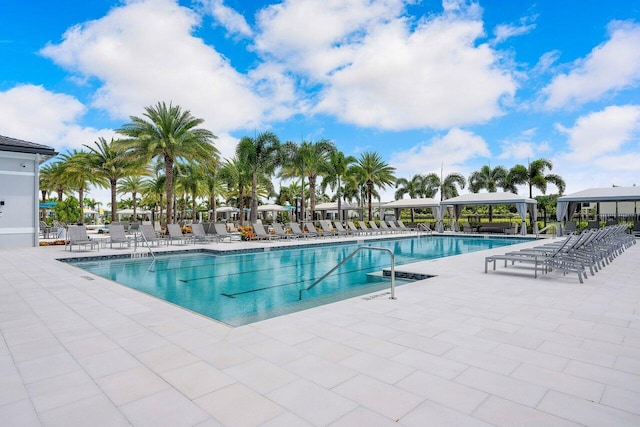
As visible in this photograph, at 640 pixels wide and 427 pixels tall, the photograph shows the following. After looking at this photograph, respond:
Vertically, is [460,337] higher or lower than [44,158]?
lower

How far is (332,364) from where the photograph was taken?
318 centimetres

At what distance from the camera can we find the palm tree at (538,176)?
2998 cm

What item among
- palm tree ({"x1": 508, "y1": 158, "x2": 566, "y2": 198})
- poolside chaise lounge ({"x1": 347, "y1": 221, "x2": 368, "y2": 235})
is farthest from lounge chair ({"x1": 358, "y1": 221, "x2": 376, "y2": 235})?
palm tree ({"x1": 508, "y1": 158, "x2": 566, "y2": 198})

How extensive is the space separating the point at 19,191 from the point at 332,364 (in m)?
16.7

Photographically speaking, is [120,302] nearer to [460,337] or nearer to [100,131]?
[460,337]

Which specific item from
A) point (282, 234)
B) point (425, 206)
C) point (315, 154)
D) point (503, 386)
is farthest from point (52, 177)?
point (503, 386)

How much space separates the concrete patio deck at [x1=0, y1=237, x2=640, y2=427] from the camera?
7.88 feet

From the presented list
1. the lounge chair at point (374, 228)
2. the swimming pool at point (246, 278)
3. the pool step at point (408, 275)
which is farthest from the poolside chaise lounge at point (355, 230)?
the pool step at point (408, 275)

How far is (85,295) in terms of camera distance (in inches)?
237

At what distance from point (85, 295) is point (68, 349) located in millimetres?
2816

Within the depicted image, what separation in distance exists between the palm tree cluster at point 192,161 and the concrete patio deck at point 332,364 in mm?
15262

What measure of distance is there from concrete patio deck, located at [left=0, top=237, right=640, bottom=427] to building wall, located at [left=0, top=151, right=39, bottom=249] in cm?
1133

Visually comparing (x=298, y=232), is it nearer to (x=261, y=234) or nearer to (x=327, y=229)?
(x=261, y=234)

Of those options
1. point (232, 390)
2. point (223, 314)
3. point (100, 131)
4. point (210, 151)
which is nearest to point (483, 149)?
point (210, 151)
